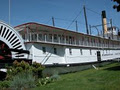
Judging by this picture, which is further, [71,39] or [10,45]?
[71,39]

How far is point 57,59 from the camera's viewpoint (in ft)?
69.4

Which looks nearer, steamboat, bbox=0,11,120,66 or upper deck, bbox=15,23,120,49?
steamboat, bbox=0,11,120,66

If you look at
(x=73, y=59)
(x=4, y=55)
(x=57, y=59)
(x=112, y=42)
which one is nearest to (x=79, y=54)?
(x=73, y=59)

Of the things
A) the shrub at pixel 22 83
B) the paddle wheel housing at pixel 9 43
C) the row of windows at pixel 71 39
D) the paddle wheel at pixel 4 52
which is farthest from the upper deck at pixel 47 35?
the shrub at pixel 22 83

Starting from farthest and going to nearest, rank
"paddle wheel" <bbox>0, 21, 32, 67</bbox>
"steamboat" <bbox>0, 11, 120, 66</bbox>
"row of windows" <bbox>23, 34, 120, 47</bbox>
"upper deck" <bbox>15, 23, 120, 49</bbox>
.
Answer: "row of windows" <bbox>23, 34, 120, 47</bbox> < "upper deck" <bbox>15, 23, 120, 49</bbox> < "steamboat" <bbox>0, 11, 120, 66</bbox> < "paddle wheel" <bbox>0, 21, 32, 67</bbox>

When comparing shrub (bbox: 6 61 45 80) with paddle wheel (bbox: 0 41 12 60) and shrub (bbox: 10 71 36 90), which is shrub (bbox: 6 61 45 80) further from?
shrub (bbox: 10 71 36 90)

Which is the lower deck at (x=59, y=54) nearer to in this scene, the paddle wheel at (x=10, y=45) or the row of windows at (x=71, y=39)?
the paddle wheel at (x=10, y=45)

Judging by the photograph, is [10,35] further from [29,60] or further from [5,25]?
[29,60]

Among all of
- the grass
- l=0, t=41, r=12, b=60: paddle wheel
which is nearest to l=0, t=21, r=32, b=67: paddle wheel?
l=0, t=41, r=12, b=60: paddle wheel

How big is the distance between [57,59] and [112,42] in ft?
83.8

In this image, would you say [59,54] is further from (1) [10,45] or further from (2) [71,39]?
(1) [10,45]

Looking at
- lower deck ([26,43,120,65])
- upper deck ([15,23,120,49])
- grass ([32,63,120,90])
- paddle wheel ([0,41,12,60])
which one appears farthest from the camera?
upper deck ([15,23,120,49])

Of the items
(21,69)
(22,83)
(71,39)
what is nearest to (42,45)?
(21,69)

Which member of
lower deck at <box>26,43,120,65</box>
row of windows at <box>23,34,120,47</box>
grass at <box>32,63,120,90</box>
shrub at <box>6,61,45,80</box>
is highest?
row of windows at <box>23,34,120,47</box>
